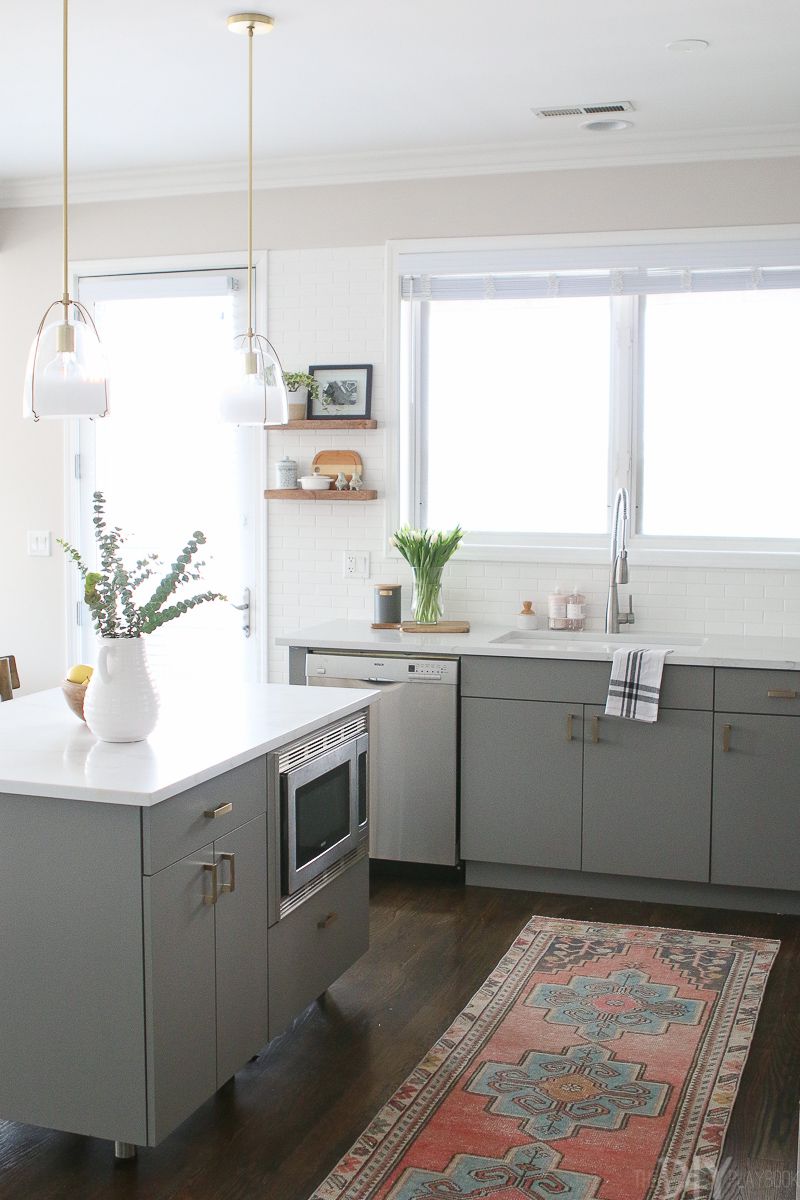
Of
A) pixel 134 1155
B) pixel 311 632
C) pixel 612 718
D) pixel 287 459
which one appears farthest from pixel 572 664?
pixel 134 1155

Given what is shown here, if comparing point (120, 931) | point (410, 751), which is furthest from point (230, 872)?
point (410, 751)

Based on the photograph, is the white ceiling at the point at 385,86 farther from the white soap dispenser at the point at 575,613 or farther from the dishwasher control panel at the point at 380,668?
the dishwasher control panel at the point at 380,668

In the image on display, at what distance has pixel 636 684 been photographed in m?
4.23

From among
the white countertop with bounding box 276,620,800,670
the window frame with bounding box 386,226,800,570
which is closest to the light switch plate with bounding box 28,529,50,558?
→ the white countertop with bounding box 276,620,800,670

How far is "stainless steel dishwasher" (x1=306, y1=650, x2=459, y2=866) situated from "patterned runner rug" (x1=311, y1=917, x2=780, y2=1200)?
26.9 inches

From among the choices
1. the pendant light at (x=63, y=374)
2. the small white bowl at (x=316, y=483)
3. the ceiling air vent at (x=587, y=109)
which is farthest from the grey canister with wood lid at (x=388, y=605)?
the pendant light at (x=63, y=374)

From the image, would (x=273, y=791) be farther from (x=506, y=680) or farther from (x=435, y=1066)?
(x=506, y=680)

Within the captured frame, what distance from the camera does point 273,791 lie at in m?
3.00

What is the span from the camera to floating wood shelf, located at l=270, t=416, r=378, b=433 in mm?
5047

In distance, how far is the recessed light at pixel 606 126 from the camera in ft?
14.8

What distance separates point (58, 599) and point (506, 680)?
2316 millimetres

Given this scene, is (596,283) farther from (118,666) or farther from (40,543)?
(118,666)

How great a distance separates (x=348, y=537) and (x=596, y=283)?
1443 millimetres

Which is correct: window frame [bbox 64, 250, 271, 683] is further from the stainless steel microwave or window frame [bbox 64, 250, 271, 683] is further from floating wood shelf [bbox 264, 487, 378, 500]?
the stainless steel microwave
